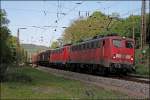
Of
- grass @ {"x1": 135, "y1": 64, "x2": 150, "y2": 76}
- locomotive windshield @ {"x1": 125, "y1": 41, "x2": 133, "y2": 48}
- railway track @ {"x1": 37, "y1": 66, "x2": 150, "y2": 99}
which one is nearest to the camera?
railway track @ {"x1": 37, "y1": 66, "x2": 150, "y2": 99}

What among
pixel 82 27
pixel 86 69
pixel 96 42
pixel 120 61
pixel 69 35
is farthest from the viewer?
pixel 69 35

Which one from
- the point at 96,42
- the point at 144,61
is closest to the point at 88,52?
the point at 96,42

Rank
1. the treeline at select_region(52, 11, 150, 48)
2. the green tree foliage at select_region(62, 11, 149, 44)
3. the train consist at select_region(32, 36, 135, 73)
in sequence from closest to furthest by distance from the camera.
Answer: the train consist at select_region(32, 36, 135, 73), the treeline at select_region(52, 11, 150, 48), the green tree foliage at select_region(62, 11, 149, 44)

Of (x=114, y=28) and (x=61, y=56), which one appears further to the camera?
(x=114, y=28)

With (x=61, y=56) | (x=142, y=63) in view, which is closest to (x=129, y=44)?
(x=142, y=63)

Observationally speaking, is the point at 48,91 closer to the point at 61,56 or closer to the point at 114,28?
the point at 61,56

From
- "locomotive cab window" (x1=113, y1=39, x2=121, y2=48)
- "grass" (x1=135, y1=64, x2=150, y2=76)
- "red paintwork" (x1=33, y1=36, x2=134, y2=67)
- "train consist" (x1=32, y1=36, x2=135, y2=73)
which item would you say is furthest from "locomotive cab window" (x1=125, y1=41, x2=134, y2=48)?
"grass" (x1=135, y1=64, x2=150, y2=76)

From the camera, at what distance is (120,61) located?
32844 mm

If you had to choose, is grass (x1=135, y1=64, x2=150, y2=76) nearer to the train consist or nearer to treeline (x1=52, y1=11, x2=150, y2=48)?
the train consist

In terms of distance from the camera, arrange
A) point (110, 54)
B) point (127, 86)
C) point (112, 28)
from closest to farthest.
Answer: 1. point (127, 86)
2. point (110, 54)
3. point (112, 28)

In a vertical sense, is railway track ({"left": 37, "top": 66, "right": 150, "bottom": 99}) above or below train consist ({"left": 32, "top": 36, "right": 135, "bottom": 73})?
below

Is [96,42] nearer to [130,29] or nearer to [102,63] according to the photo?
[102,63]

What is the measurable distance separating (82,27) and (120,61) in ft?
147

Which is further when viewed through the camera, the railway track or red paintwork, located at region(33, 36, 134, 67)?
red paintwork, located at region(33, 36, 134, 67)
